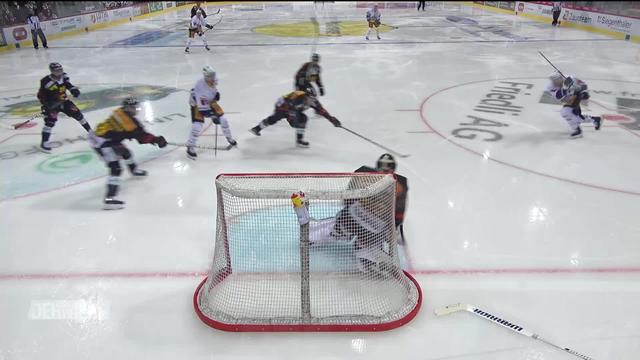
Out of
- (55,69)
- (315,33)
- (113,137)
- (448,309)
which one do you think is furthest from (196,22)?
(448,309)

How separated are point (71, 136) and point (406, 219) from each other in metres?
4.96

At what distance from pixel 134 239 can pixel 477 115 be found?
5416 mm

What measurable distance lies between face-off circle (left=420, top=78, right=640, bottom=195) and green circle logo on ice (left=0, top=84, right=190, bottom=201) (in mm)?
4067

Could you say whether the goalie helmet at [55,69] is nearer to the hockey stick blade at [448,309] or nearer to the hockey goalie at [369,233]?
the hockey goalie at [369,233]

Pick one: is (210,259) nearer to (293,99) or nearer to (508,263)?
(508,263)

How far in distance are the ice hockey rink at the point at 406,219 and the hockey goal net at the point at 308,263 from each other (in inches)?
4.3

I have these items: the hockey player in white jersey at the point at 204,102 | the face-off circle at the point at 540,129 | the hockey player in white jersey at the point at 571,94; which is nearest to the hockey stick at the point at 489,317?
the face-off circle at the point at 540,129

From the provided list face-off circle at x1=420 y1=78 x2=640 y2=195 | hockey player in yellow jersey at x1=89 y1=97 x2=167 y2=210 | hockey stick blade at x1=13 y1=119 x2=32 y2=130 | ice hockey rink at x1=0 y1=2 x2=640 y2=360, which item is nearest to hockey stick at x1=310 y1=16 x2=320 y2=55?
ice hockey rink at x1=0 y1=2 x2=640 y2=360

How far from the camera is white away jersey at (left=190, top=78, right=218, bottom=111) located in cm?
534

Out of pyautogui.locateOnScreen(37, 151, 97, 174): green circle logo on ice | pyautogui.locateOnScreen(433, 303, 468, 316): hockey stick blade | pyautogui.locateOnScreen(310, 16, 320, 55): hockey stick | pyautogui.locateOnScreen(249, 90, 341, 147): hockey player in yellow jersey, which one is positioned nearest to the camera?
pyautogui.locateOnScreen(433, 303, 468, 316): hockey stick blade

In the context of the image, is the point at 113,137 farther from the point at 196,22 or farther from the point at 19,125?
the point at 196,22

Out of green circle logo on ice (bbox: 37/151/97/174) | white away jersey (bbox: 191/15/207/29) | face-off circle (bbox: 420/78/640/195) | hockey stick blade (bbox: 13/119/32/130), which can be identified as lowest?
face-off circle (bbox: 420/78/640/195)

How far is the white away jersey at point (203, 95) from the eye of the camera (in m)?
5.34

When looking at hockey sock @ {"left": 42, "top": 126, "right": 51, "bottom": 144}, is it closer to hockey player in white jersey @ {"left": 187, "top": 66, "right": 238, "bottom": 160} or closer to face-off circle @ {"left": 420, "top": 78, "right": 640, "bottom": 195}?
hockey player in white jersey @ {"left": 187, "top": 66, "right": 238, "bottom": 160}
